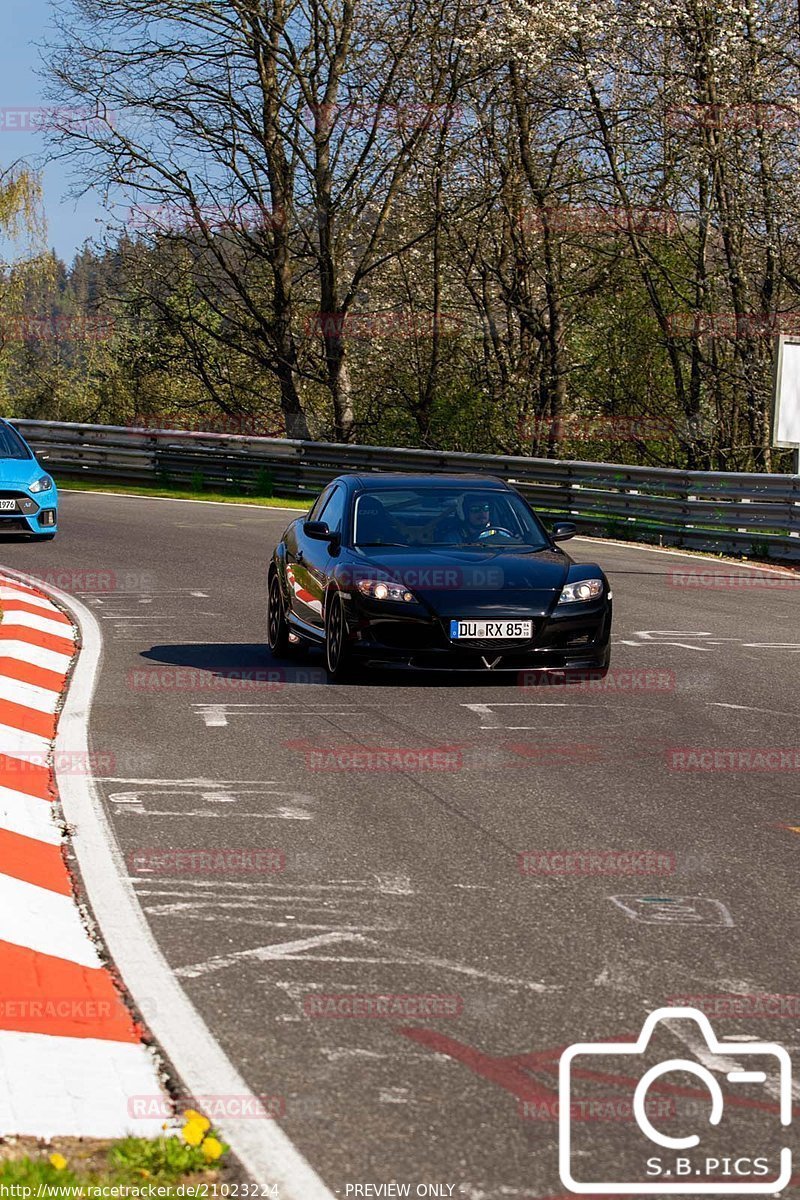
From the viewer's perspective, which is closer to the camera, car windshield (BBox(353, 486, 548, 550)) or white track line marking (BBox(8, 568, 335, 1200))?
white track line marking (BBox(8, 568, 335, 1200))

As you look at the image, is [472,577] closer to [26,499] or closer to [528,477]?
[26,499]

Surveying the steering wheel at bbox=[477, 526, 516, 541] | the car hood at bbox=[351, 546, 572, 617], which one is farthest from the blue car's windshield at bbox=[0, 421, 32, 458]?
the car hood at bbox=[351, 546, 572, 617]

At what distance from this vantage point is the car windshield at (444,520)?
40.2ft

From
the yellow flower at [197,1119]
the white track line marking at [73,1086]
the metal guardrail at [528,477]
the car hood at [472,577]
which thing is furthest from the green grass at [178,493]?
the yellow flower at [197,1119]

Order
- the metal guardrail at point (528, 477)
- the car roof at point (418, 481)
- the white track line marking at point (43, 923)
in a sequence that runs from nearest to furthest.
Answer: the white track line marking at point (43, 923)
the car roof at point (418, 481)
the metal guardrail at point (528, 477)

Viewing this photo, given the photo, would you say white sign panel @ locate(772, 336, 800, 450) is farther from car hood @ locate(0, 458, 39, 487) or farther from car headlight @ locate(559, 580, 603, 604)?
car headlight @ locate(559, 580, 603, 604)

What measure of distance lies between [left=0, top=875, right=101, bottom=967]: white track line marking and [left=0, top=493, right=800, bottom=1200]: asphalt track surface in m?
0.26

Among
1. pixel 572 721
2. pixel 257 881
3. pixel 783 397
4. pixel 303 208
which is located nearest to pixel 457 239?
pixel 303 208

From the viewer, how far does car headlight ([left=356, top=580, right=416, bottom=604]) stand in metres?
11.2

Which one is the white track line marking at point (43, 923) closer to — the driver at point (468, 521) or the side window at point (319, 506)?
the driver at point (468, 521)

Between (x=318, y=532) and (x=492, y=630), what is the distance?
5.33 feet

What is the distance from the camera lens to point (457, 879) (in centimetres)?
618

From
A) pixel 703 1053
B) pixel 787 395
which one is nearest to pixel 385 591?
pixel 703 1053

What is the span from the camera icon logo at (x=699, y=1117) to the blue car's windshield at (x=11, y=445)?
61.0 ft
